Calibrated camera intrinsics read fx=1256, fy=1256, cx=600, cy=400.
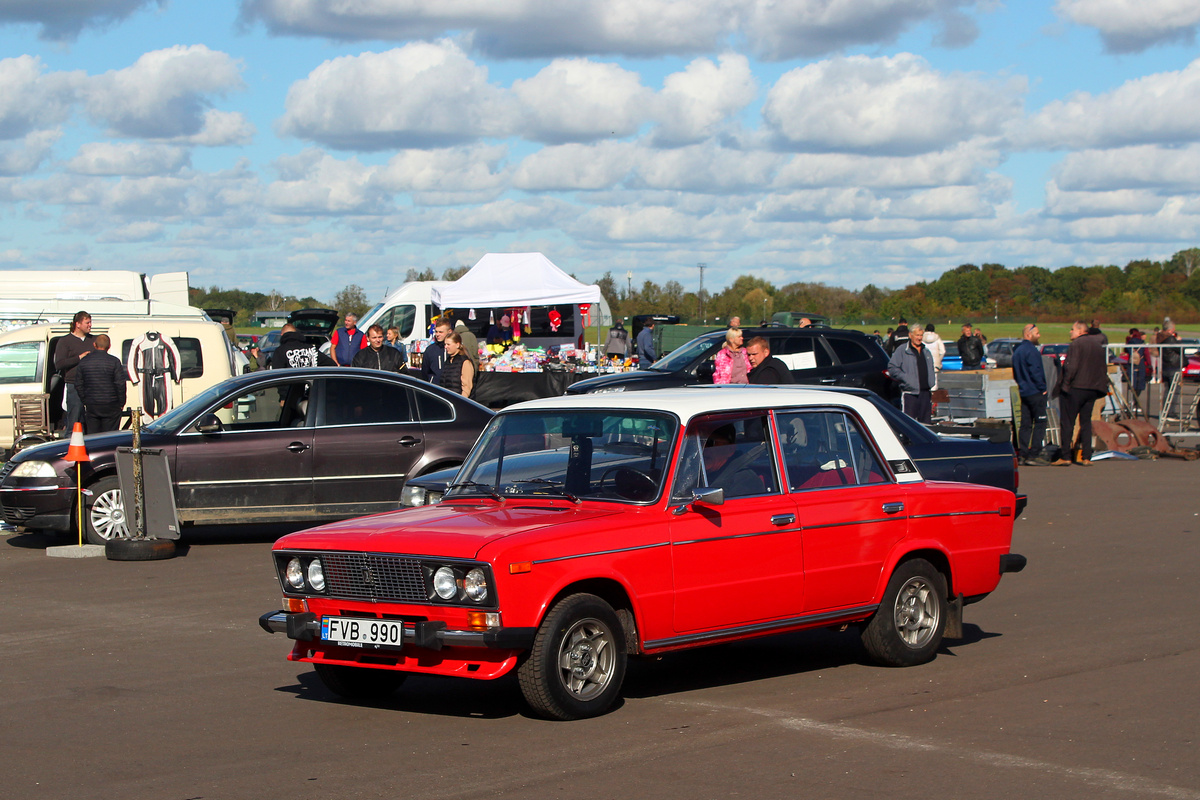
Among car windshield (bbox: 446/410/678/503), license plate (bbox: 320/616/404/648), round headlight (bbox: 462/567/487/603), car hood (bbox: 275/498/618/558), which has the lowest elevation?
license plate (bbox: 320/616/404/648)

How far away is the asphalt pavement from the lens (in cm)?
498

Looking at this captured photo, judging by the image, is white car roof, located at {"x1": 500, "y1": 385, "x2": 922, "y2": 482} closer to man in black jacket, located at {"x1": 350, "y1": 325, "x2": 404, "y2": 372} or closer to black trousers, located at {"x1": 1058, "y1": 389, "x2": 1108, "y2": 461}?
man in black jacket, located at {"x1": 350, "y1": 325, "x2": 404, "y2": 372}

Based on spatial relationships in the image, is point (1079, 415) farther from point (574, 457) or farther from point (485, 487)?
point (485, 487)

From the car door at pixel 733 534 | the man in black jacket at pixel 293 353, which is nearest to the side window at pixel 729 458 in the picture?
the car door at pixel 733 534

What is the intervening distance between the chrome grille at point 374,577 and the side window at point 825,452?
6.99 ft

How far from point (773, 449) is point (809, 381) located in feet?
40.3

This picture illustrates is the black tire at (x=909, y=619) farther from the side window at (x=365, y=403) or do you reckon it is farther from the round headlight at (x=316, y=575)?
the side window at (x=365, y=403)

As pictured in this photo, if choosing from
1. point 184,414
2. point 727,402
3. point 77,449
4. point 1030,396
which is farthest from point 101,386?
point 1030,396

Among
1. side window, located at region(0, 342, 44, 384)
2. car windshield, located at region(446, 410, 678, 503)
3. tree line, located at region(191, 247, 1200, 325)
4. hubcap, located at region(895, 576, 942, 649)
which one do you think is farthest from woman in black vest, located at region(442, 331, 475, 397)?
tree line, located at region(191, 247, 1200, 325)

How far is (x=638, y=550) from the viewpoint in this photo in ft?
19.6

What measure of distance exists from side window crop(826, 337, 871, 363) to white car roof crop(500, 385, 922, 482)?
12105 mm

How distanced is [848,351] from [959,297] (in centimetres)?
11337

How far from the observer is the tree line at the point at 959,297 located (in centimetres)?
10100

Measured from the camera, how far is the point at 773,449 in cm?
676
